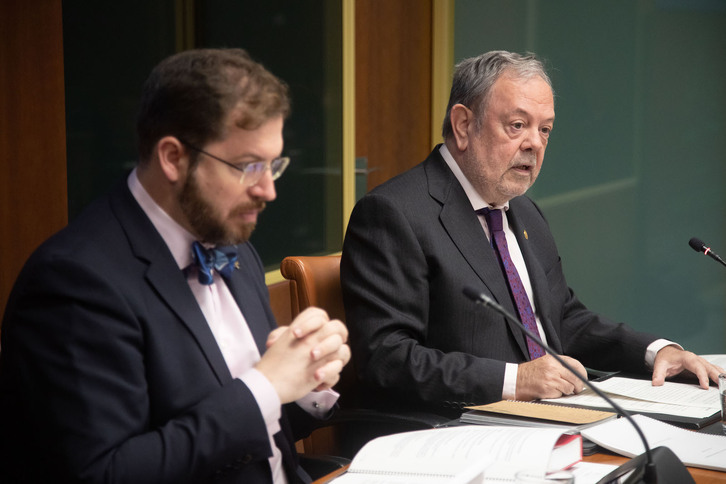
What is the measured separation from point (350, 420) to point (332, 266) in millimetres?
414

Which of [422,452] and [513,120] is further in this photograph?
[513,120]

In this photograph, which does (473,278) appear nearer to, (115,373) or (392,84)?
(115,373)

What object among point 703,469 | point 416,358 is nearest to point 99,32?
point 416,358

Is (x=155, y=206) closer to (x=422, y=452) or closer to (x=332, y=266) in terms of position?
(x=422, y=452)

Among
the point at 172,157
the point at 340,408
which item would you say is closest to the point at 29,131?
the point at 172,157

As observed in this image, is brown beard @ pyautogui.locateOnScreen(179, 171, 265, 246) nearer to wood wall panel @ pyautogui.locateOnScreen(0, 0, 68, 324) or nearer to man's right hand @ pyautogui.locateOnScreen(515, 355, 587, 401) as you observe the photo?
man's right hand @ pyautogui.locateOnScreen(515, 355, 587, 401)

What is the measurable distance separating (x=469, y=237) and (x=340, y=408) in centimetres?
57

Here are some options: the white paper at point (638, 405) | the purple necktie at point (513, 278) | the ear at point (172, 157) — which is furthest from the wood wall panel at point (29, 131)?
the white paper at point (638, 405)

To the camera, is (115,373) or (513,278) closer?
(115,373)

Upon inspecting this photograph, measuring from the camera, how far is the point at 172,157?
1469mm

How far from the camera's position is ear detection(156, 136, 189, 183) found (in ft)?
4.77

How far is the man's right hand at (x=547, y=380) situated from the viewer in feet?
6.43

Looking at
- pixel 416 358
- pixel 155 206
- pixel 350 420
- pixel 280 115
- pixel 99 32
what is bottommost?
pixel 350 420

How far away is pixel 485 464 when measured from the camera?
1.31 meters
